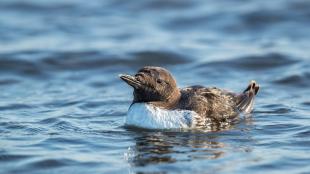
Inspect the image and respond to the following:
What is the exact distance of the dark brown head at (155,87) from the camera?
519 inches

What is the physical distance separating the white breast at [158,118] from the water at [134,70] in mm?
151

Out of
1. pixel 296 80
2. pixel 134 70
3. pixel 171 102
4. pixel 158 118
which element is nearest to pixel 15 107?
pixel 171 102

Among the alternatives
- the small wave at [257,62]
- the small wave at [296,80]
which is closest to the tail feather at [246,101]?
the small wave at [296,80]

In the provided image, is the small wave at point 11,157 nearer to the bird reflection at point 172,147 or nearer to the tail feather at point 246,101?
the bird reflection at point 172,147

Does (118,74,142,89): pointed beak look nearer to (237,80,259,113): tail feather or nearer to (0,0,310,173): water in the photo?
(0,0,310,173): water

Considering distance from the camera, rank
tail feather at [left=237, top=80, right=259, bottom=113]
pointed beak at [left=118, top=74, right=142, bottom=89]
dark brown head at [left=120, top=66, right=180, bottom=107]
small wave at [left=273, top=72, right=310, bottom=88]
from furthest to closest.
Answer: small wave at [left=273, top=72, right=310, bottom=88]
tail feather at [left=237, top=80, right=259, bottom=113]
dark brown head at [left=120, top=66, right=180, bottom=107]
pointed beak at [left=118, top=74, right=142, bottom=89]

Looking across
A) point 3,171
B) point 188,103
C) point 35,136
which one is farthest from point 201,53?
point 3,171

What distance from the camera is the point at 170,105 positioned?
43.8 feet

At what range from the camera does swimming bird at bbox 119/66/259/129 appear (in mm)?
12953

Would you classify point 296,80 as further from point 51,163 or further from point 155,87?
point 51,163

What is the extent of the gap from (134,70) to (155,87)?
222 inches

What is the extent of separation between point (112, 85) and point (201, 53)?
10.9 feet

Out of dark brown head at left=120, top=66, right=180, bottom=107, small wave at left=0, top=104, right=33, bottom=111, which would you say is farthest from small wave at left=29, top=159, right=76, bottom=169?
small wave at left=0, top=104, right=33, bottom=111

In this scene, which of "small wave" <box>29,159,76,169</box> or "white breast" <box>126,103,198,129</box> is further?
"white breast" <box>126,103,198,129</box>
